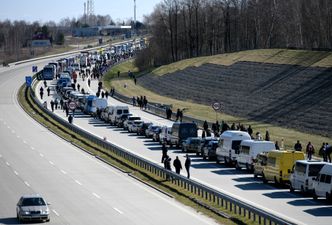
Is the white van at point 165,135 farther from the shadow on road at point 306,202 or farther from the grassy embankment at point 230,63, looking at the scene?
the shadow on road at point 306,202

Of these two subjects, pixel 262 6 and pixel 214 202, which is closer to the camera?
pixel 214 202

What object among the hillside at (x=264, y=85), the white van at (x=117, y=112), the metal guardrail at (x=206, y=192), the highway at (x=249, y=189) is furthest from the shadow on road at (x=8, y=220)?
the white van at (x=117, y=112)

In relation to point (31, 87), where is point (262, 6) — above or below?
above

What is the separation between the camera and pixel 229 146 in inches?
1986

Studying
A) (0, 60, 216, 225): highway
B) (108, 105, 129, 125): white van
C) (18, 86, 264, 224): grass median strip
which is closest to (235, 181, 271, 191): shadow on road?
(18, 86, 264, 224): grass median strip

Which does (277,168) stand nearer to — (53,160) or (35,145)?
(53,160)

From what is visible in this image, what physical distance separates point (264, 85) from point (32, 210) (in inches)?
2318

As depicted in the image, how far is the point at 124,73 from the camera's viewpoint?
147750mm

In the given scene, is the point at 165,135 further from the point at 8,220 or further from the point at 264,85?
the point at 264,85

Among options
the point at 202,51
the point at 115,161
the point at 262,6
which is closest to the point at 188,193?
the point at 115,161

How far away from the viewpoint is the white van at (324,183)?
123ft

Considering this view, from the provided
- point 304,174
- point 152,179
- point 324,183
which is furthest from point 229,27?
point 324,183

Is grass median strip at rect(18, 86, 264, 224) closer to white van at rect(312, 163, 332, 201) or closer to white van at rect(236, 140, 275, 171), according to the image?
white van at rect(312, 163, 332, 201)

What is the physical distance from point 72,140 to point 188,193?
26354 mm
